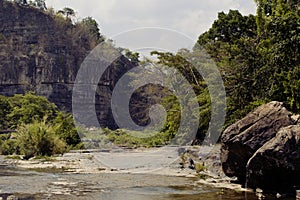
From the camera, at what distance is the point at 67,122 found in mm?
38969

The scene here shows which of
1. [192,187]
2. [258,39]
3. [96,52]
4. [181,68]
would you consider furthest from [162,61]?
[96,52]

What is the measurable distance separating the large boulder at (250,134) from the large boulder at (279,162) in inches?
34.1

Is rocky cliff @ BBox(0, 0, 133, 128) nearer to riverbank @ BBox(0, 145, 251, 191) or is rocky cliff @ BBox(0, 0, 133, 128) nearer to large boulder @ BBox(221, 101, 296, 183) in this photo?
riverbank @ BBox(0, 145, 251, 191)

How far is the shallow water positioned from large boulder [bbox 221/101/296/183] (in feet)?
4.10

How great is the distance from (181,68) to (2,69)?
48.2m

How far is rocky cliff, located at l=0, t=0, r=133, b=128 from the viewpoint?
71938 millimetres

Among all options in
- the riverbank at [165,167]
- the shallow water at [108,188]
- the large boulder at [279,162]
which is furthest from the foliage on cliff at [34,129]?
the large boulder at [279,162]

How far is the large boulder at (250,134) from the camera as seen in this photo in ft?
44.6

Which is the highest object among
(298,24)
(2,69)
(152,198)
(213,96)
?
(2,69)

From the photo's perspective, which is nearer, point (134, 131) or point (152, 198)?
point (152, 198)

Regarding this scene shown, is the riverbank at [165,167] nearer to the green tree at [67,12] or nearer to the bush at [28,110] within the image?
the bush at [28,110]

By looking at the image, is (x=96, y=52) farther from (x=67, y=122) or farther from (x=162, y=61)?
(x=162, y=61)

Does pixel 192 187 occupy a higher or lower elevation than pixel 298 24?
lower

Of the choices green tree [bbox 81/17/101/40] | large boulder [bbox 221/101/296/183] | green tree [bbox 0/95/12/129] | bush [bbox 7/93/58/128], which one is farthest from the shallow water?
green tree [bbox 81/17/101/40]
